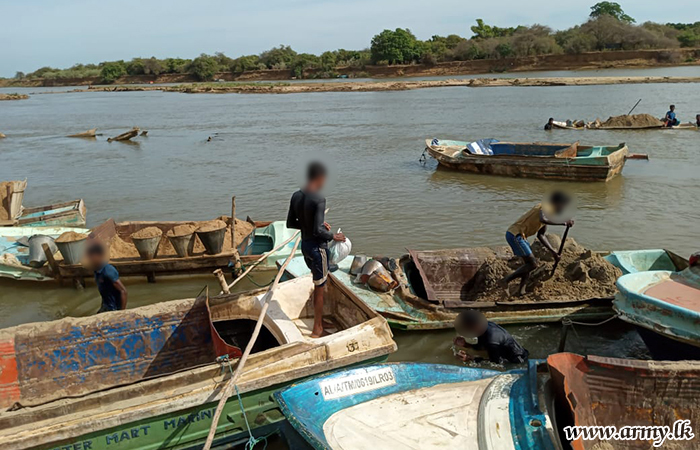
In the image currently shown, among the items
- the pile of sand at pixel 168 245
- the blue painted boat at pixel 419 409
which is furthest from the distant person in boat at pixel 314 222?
the pile of sand at pixel 168 245

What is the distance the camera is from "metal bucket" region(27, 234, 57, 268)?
924cm

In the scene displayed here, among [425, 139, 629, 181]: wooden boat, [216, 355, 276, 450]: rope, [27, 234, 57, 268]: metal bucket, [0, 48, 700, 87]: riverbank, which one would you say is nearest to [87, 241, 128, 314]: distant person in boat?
[216, 355, 276, 450]: rope

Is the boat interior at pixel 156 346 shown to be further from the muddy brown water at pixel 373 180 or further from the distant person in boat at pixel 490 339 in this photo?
the muddy brown water at pixel 373 180

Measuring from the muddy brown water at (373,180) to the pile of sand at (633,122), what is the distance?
62 cm

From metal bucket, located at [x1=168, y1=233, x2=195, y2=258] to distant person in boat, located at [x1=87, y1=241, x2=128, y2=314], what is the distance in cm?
292

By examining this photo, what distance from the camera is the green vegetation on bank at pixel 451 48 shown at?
231ft

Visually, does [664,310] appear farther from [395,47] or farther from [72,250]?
[395,47]

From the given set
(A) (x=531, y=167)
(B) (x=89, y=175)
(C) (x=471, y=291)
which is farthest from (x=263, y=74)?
(C) (x=471, y=291)

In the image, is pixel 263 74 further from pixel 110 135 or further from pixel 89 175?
pixel 89 175

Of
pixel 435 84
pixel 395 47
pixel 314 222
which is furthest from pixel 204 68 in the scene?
pixel 314 222

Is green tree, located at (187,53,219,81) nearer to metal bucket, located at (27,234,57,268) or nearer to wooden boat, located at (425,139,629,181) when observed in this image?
wooden boat, located at (425,139,629,181)

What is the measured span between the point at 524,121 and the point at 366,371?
28122 mm

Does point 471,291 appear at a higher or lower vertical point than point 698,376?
lower

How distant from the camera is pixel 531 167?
1644 cm
